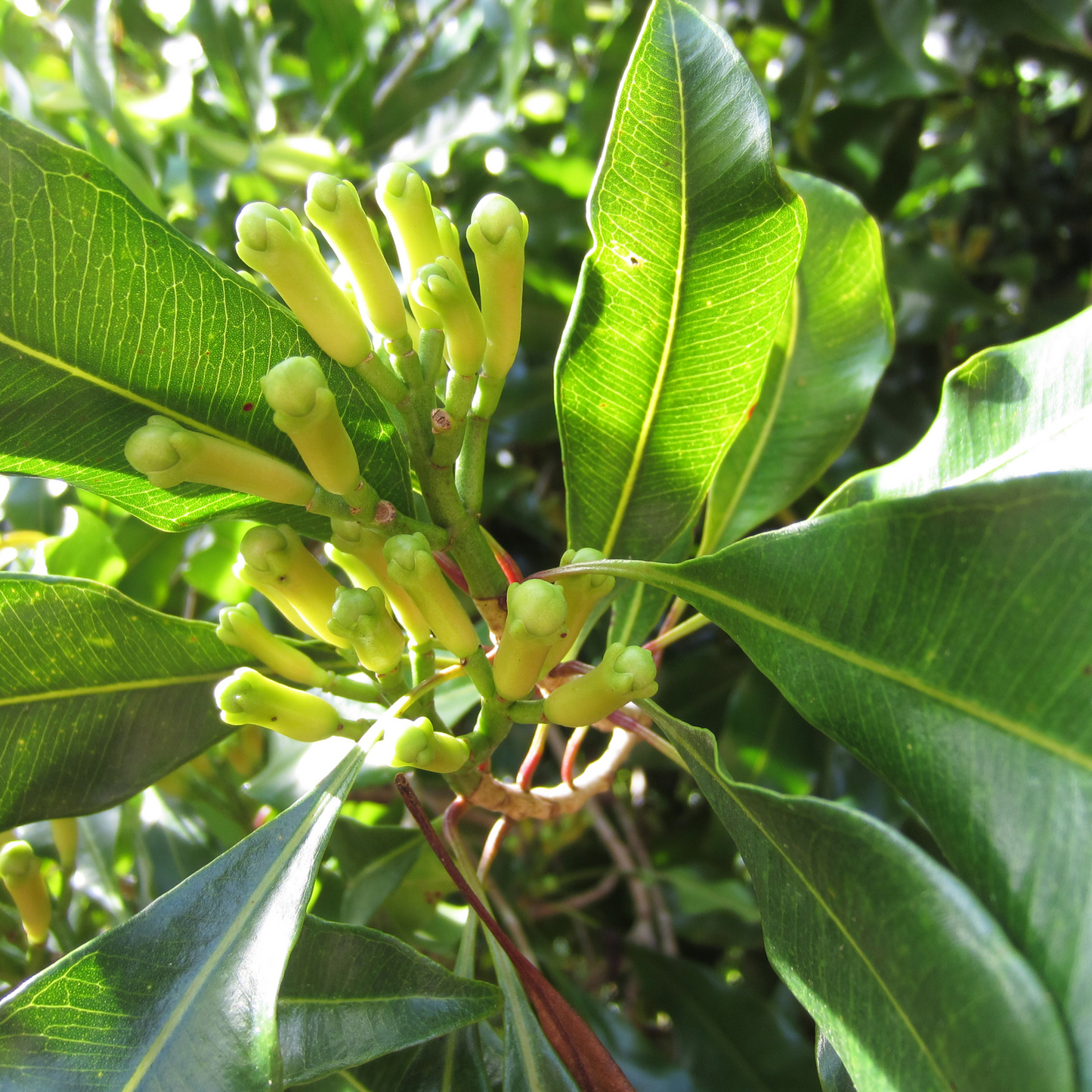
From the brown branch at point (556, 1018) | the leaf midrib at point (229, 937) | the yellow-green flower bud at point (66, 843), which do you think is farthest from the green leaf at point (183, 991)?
the yellow-green flower bud at point (66, 843)

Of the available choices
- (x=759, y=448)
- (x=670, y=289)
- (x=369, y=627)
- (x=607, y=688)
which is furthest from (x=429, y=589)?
(x=759, y=448)

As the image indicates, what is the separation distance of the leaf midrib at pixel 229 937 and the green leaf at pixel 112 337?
307 mm

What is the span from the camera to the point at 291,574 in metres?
0.81

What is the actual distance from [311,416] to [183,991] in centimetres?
44

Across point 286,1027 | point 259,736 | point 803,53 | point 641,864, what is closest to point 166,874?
point 259,736

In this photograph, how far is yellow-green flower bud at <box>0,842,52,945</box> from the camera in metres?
0.99

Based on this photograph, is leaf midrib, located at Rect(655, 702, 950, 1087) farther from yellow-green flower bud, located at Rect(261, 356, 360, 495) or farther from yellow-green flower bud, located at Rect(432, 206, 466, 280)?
yellow-green flower bud, located at Rect(432, 206, 466, 280)

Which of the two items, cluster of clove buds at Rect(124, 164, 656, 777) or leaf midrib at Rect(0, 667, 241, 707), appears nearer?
cluster of clove buds at Rect(124, 164, 656, 777)

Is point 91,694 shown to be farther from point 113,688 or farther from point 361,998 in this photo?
point 361,998

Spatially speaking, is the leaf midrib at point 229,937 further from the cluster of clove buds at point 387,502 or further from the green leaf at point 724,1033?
the green leaf at point 724,1033

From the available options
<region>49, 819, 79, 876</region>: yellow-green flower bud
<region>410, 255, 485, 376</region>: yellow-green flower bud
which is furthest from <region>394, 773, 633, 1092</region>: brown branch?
<region>49, 819, 79, 876</region>: yellow-green flower bud

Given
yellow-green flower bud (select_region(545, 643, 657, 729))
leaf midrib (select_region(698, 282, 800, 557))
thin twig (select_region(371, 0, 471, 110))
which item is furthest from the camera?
thin twig (select_region(371, 0, 471, 110))

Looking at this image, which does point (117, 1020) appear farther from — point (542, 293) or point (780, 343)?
point (542, 293)

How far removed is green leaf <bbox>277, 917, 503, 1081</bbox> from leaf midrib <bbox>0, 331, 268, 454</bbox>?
44 centimetres
